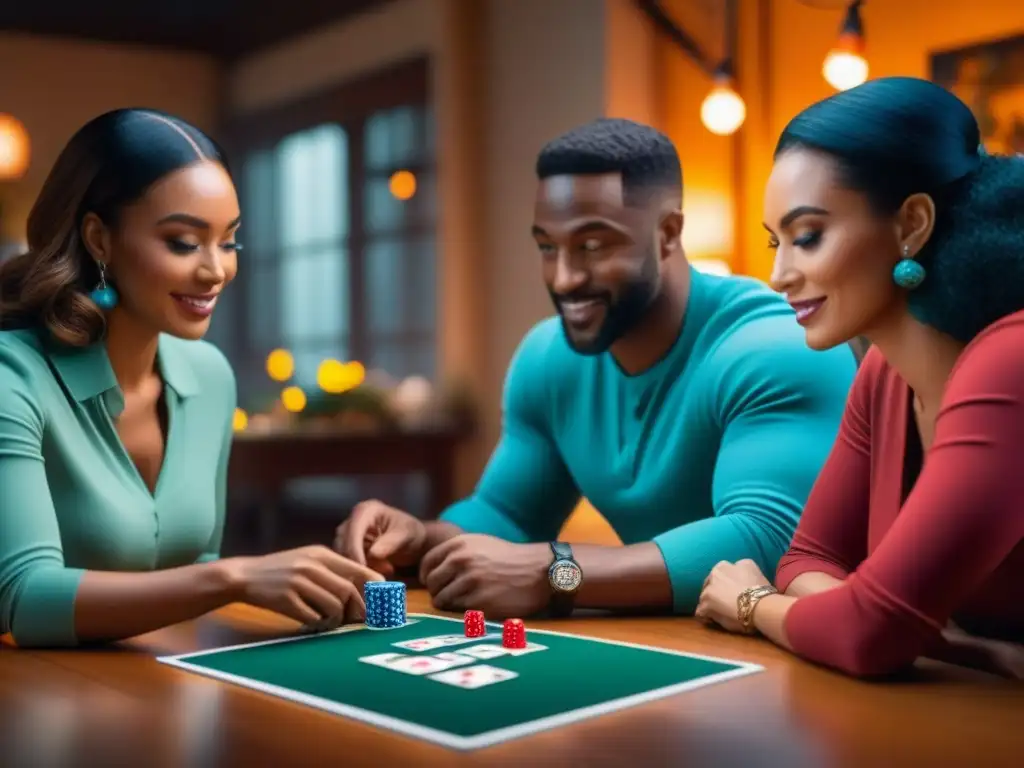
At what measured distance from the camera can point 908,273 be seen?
1.34m

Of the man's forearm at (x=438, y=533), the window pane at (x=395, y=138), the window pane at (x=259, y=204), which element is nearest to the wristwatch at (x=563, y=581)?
the man's forearm at (x=438, y=533)

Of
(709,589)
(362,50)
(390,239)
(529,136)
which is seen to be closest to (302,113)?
(362,50)

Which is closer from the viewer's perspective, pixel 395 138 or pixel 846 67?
pixel 846 67

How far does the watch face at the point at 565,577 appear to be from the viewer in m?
1.65

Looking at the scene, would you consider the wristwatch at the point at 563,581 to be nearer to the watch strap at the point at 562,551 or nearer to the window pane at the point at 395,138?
the watch strap at the point at 562,551

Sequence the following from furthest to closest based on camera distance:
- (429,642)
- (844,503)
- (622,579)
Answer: (622,579) < (844,503) < (429,642)

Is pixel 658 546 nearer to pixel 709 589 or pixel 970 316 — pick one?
pixel 709 589

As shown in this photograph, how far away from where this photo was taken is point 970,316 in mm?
1319

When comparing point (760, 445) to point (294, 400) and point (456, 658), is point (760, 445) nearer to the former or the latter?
point (456, 658)

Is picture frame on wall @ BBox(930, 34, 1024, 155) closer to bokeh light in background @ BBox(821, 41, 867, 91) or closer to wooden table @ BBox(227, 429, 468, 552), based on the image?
bokeh light in background @ BBox(821, 41, 867, 91)

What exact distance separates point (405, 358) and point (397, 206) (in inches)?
34.7

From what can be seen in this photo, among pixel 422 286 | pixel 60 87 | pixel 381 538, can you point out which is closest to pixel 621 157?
pixel 381 538

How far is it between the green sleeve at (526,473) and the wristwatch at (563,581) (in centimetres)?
52

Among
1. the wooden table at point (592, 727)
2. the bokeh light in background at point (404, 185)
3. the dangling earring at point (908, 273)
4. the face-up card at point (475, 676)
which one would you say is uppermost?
the bokeh light in background at point (404, 185)
